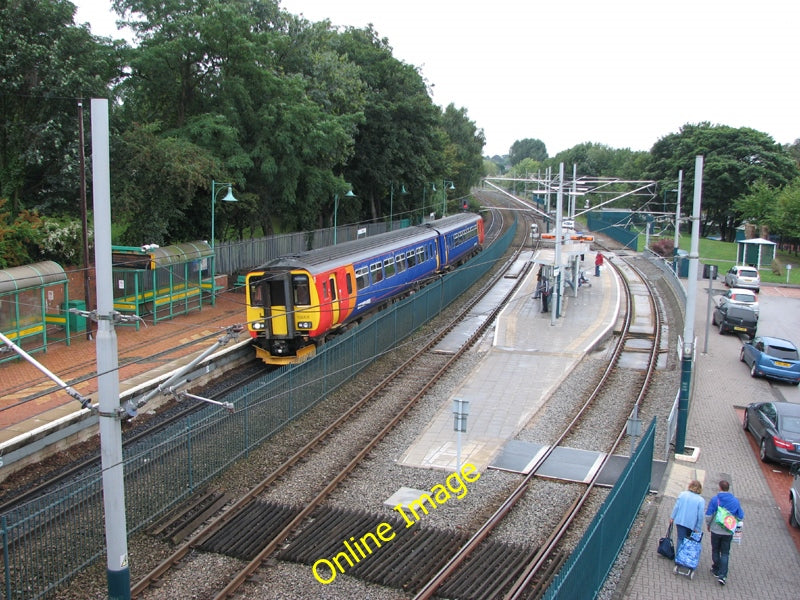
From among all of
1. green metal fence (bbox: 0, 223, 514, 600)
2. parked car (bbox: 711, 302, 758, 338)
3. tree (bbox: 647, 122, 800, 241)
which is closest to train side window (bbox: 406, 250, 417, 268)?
green metal fence (bbox: 0, 223, 514, 600)

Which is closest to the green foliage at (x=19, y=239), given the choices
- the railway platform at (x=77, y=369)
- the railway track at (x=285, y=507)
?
the railway platform at (x=77, y=369)

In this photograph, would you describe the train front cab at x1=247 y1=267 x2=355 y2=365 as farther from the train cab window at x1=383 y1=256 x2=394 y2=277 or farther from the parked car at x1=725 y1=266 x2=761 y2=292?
the parked car at x1=725 y1=266 x2=761 y2=292

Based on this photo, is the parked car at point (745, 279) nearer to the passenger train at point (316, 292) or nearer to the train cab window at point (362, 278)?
the passenger train at point (316, 292)

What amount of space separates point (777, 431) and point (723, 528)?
19.0 feet

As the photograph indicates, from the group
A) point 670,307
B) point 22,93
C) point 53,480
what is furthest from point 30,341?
point 670,307

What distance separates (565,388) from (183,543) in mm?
12093

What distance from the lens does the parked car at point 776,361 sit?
21344mm

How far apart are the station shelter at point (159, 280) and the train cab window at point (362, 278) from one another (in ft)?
18.0

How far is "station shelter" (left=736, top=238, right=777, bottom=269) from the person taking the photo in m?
45.2

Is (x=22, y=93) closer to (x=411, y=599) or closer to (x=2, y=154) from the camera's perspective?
(x=2, y=154)

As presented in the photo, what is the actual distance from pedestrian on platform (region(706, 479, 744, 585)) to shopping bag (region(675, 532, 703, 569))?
0.24 m

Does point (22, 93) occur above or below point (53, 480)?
above

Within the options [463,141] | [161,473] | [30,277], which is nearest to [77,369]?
[30,277]

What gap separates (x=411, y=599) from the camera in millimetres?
9547
